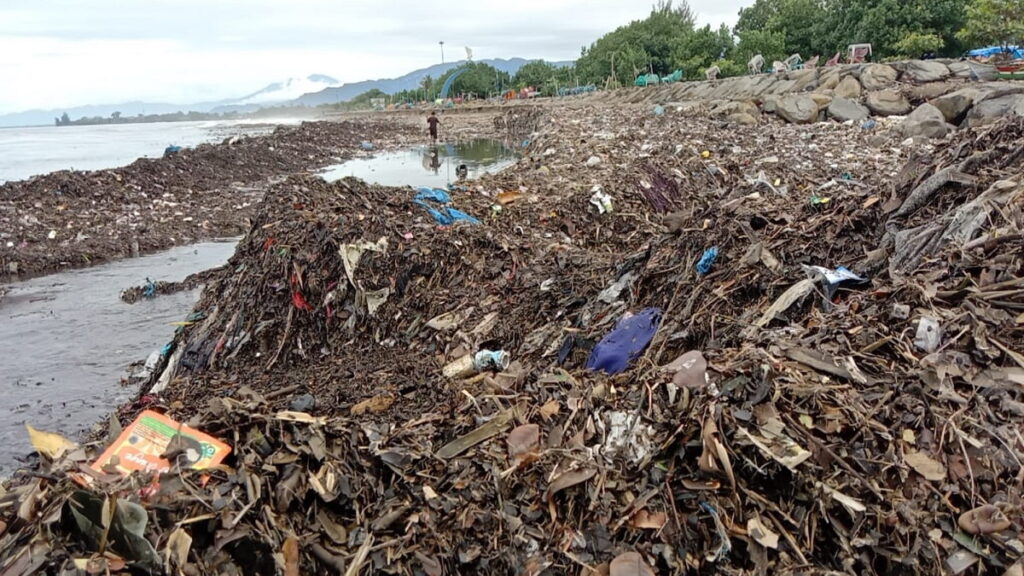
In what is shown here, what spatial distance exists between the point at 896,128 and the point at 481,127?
27336mm

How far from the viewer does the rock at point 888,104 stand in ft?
49.9

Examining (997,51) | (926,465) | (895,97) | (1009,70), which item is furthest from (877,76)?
(926,465)

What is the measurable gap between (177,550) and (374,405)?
57.4 inches

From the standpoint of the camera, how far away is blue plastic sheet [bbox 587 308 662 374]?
11.3 feet

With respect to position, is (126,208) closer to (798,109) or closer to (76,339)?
(76,339)

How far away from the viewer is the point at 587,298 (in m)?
4.61

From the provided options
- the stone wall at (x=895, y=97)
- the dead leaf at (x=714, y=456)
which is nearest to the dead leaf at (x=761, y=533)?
the dead leaf at (x=714, y=456)

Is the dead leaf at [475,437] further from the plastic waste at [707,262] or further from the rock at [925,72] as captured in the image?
the rock at [925,72]

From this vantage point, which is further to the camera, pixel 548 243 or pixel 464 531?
pixel 548 243

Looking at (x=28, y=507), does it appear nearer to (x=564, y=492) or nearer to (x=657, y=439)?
(x=564, y=492)

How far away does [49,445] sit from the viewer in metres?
2.60

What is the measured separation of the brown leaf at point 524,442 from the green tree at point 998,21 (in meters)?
25.3

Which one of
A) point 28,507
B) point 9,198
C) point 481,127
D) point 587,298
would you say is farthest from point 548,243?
point 481,127

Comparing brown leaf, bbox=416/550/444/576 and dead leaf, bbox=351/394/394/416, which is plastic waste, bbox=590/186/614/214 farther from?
brown leaf, bbox=416/550/444/576
